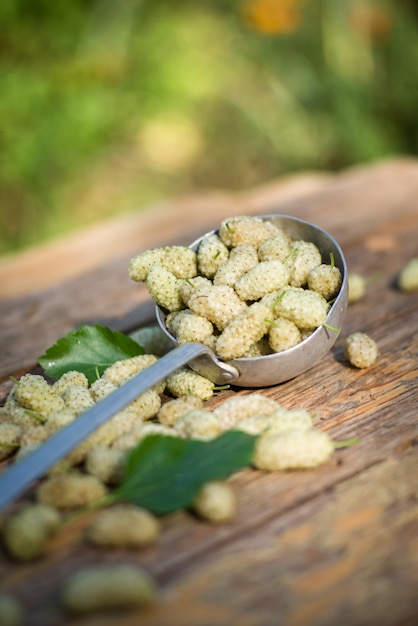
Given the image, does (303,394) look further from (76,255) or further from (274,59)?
(274,59)

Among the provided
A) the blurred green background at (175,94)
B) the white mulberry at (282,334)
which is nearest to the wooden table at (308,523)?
the white mulberry at (282,334)

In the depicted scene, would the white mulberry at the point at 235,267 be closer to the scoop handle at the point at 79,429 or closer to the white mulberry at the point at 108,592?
the scoop handle at the point at 79,429

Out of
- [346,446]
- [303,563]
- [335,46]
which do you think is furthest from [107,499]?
[335,46]

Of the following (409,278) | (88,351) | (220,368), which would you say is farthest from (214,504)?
(409,278)

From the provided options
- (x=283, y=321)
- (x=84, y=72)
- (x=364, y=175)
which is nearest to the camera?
(x=283, y=321)

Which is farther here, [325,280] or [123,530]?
[325,280]

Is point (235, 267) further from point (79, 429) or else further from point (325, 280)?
point (79, 429)

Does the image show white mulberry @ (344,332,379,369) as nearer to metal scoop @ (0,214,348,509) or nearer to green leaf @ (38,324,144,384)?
metal scoop @ (0,214,348,509)
